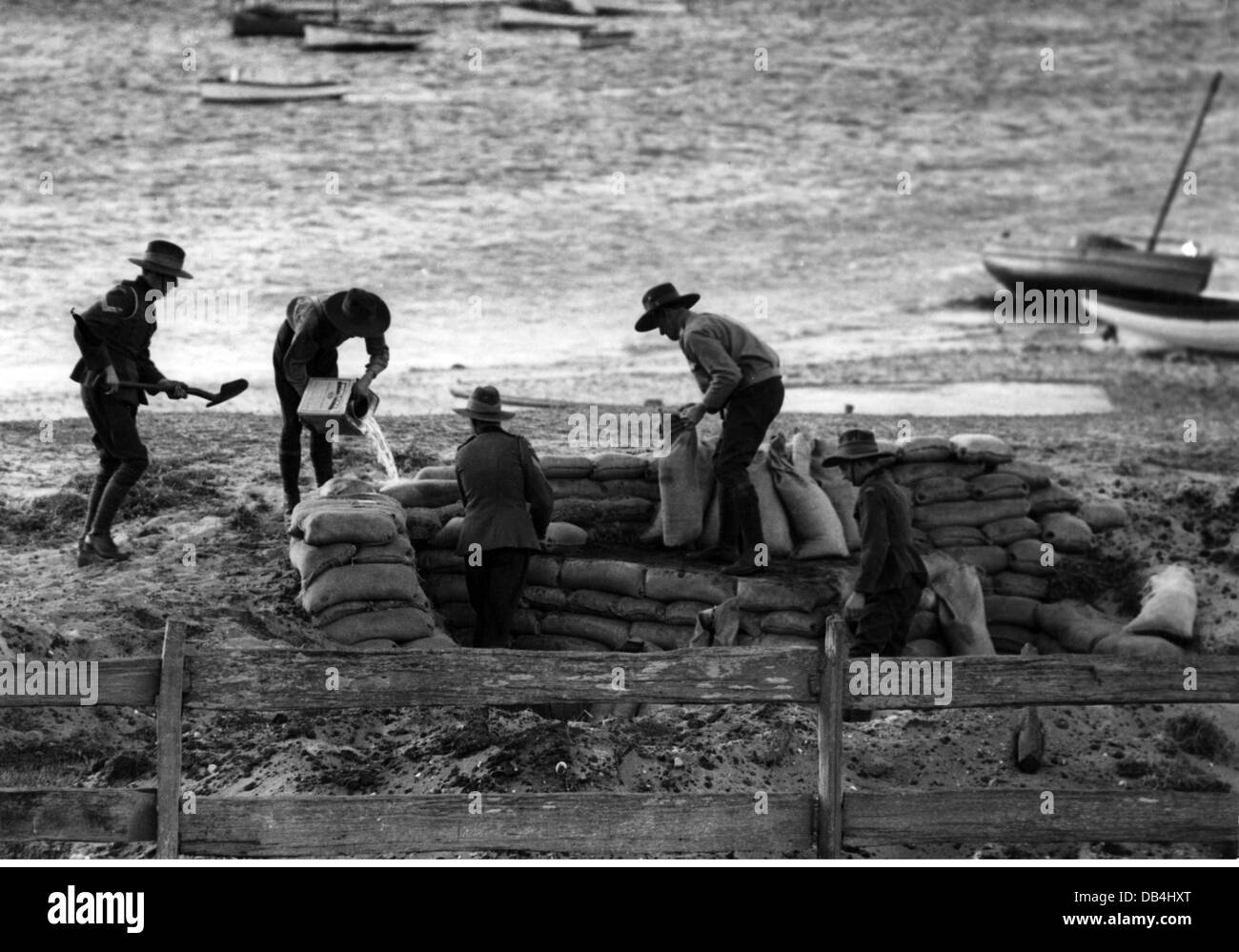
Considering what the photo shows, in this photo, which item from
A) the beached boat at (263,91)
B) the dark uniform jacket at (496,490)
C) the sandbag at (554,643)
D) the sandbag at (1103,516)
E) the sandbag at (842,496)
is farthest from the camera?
the beached boat at (263,91)

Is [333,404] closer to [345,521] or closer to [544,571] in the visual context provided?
[345,521]

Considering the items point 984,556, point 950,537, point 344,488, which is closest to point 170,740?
point 344,488

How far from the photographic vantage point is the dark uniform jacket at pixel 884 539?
990 cm

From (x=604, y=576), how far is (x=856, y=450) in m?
1.71

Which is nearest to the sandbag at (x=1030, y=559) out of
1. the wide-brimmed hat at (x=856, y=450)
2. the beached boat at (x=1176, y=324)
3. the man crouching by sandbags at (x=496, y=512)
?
the wide-brimmed hat at (x=856, y=450)

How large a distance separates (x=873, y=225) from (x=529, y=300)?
6609 mm

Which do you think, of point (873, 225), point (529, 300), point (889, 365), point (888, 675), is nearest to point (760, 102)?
point (873, 225)

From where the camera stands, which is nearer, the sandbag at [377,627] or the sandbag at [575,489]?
the sandbag at [377,627]

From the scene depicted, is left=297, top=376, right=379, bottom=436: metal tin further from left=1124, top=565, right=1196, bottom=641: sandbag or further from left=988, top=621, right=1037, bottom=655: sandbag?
left=1124, top=565, right=1196, bottom=641: sandbag

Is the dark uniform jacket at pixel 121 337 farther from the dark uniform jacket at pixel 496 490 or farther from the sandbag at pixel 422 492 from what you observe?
the dark uniform jacket at pixel 496 490

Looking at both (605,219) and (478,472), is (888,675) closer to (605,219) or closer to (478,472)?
(478,472)

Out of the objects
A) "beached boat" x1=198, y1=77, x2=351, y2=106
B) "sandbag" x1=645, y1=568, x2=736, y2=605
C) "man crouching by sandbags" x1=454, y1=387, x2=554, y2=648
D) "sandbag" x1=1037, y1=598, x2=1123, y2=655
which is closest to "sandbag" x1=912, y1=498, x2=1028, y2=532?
"sandbag" x1=1037, y1=598, x2=1123, y2=655

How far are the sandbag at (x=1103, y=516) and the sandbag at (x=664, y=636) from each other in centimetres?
290

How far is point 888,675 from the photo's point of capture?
759 cm
